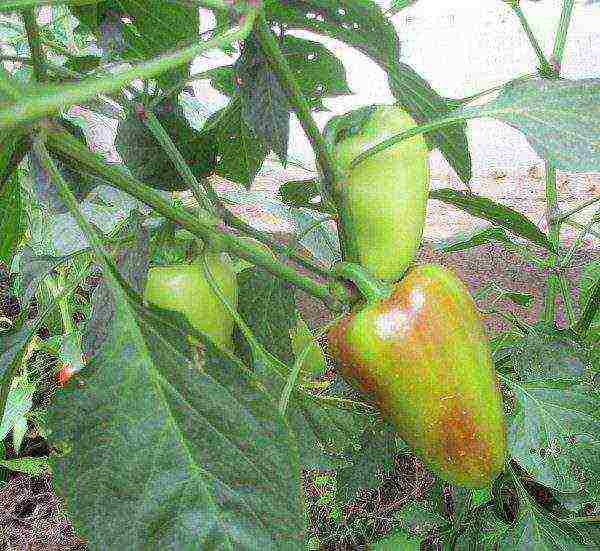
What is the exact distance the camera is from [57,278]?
1562 mm

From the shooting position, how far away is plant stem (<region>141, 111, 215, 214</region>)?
52 centimetres

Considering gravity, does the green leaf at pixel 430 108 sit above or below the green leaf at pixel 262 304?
above

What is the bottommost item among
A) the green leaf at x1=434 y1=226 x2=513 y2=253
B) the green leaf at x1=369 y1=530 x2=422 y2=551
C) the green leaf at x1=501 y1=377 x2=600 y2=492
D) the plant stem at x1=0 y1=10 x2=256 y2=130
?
the green leaf at x1=369 y1=530 x2=422 y2=551

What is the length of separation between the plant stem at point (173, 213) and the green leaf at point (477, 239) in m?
0.39

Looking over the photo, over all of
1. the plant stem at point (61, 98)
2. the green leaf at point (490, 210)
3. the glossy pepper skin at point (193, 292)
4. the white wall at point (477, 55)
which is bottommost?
the white wall at point (477, 55)

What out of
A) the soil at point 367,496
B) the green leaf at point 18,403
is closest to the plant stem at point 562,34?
the soil at point 367,496

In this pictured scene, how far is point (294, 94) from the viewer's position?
1.28 ft

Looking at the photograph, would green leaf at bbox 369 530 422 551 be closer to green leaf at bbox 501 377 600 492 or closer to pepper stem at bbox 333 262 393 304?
green leaf at bbox 501 377 600 492

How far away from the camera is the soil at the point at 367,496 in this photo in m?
1.33

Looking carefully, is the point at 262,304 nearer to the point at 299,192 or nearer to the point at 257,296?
the point at 257,296

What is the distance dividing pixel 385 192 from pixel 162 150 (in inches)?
7.6

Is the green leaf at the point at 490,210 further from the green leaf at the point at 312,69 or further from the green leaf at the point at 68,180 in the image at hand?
the green leaf at the point at 68,180

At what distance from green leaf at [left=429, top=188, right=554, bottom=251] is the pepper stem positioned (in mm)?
192

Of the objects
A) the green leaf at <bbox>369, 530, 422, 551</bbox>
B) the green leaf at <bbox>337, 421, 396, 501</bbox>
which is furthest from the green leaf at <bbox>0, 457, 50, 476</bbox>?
the green leaf at <bbox>337, 421, 396, 501</bbox>
